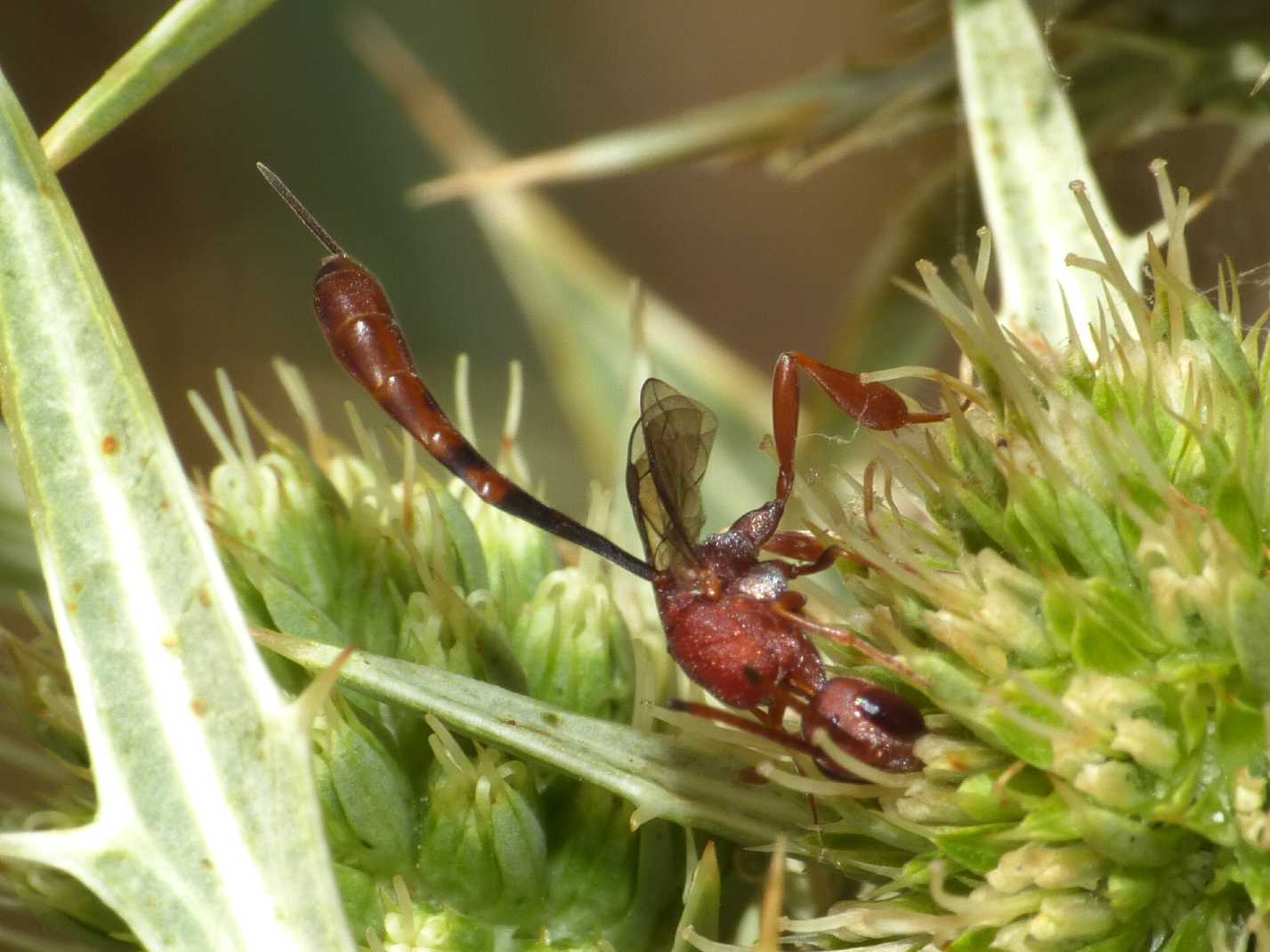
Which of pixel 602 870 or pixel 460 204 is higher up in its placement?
pixel 460 204

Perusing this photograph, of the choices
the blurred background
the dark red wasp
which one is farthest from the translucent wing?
the blurred background

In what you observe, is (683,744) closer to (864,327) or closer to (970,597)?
(970,597)

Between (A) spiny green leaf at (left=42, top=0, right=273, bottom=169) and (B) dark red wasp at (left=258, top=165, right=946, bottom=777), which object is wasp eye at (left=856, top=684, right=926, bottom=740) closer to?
(B) dark red wasp at (left=258, top=165, right=946, bottom=777)

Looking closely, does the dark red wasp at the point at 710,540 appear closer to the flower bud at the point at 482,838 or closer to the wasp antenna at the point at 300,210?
the wasp antenna at the point at 300,210

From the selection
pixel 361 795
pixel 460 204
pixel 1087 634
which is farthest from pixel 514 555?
pixel 460 204

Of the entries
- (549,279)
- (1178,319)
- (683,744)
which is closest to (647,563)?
(683,744)

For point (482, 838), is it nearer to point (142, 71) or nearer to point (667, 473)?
point (667, 473)
